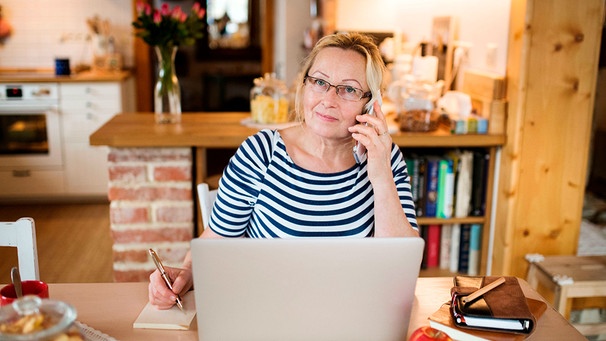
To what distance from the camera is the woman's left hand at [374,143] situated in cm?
142

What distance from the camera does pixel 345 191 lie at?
150 centimetres

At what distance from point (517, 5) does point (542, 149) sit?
573 mm

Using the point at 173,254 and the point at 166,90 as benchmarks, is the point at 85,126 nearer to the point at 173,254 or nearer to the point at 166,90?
the point at 166,90

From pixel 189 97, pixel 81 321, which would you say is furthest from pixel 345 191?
pixel 189 97

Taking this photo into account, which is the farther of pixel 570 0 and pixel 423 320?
pixel 570 0

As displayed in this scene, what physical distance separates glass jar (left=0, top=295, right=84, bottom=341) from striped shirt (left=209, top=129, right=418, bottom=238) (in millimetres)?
635

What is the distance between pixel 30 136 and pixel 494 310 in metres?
4.11

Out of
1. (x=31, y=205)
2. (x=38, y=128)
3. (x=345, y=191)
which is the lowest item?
(x=31, y=205)

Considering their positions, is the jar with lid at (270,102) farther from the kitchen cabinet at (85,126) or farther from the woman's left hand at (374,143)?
the kitchen cabinet at (85,126)

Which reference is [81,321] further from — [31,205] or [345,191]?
[31,205]

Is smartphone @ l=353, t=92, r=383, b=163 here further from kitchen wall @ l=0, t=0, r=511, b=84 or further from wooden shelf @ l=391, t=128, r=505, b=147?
kitchen wall @ l=0, t=0, r=511, b=84

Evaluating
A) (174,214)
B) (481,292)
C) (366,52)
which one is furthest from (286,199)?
(174,214)

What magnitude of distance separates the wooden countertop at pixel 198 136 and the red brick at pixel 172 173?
0.35 feet

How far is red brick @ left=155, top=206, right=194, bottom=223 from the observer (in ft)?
8.06
